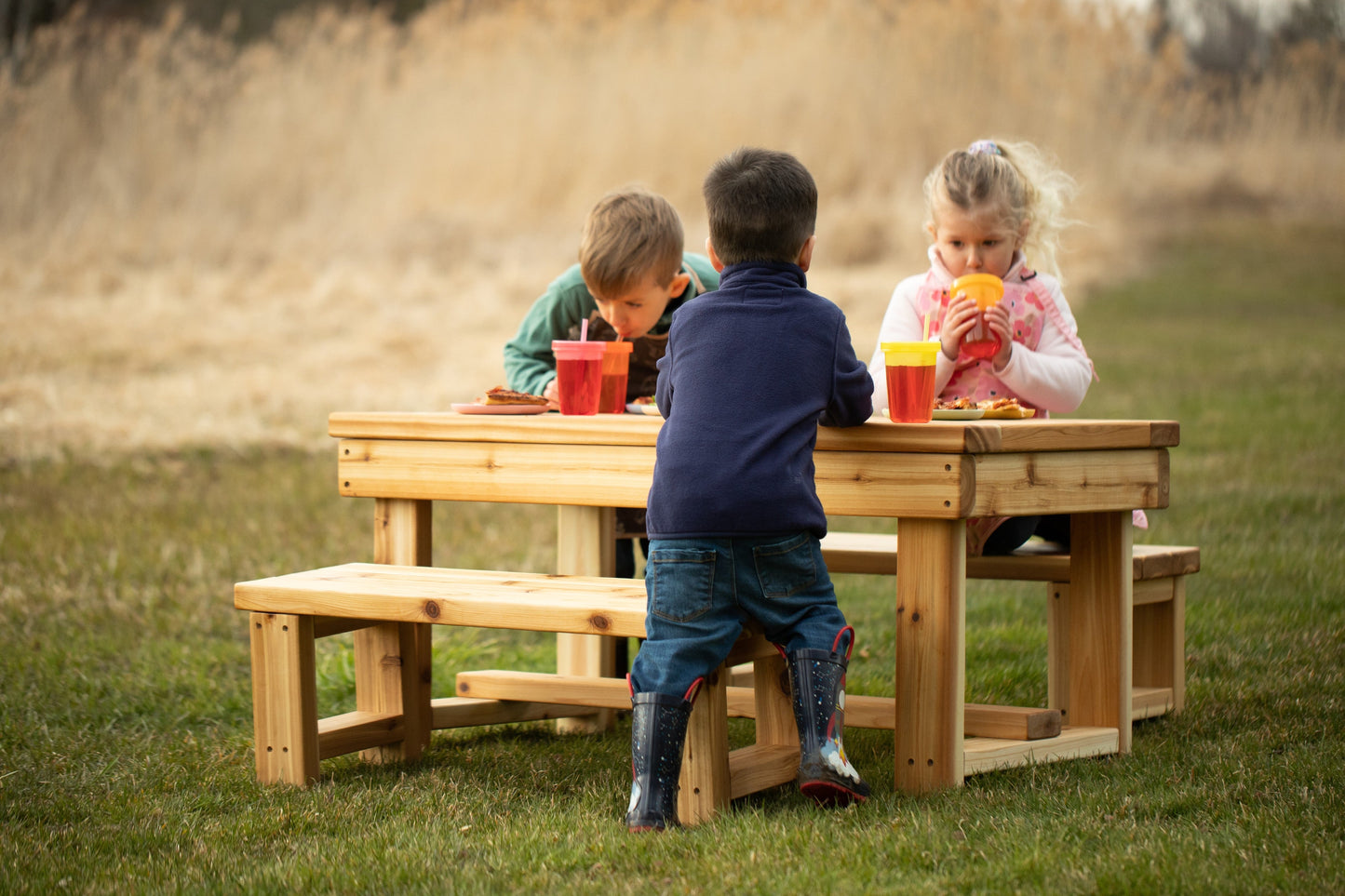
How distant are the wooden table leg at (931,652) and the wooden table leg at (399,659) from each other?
121cm

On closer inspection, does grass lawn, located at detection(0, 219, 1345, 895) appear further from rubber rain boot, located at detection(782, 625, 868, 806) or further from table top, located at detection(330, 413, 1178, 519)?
table top, located at detection(330, 413, 1178, 519)

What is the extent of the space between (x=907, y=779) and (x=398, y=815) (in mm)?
1033

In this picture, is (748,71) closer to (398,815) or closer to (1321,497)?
(1321,497)

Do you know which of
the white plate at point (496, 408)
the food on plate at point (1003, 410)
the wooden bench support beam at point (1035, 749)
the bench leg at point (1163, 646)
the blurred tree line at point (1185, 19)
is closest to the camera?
the wooden bench support beam at point (1035, 749)

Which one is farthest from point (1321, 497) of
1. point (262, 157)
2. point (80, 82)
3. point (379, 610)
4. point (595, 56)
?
point (80, 82)

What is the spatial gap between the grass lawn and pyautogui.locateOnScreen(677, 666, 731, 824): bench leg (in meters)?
0.07

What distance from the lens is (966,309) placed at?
3256mm

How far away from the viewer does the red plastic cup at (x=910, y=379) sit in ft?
9.61

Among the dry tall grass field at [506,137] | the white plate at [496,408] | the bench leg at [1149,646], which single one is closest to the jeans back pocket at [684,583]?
the white plate at [496,408]

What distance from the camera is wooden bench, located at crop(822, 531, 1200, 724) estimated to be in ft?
11.7

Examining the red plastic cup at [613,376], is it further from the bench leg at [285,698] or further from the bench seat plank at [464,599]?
the bench leg at [285,698]

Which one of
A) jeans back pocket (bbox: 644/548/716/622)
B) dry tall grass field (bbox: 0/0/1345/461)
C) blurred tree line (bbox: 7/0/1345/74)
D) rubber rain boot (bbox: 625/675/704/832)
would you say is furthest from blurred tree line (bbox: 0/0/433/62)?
rubber rain boot (bbox: 625/675/704/832)

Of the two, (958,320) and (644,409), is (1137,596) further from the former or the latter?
(644,409)

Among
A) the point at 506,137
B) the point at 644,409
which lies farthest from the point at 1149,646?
the point at 506,137
